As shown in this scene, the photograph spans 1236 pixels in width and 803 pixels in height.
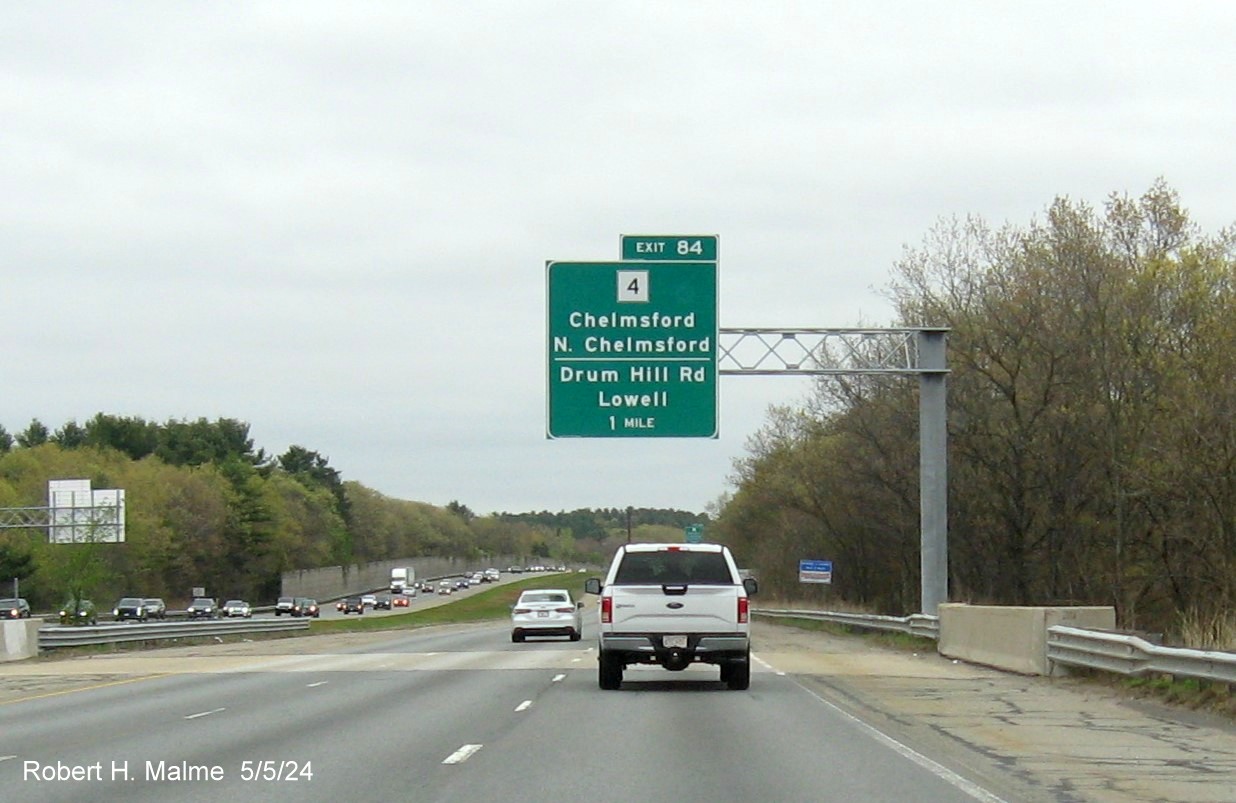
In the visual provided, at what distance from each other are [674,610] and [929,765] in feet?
29.1

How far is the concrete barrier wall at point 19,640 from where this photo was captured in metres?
38.3

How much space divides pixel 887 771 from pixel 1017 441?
39.3 metres

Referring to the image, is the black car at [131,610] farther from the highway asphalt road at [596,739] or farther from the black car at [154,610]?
the highway asphalt road at [596,739]

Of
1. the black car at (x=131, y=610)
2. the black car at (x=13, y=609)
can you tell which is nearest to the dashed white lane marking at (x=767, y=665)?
the black car at (x=131, y=610)

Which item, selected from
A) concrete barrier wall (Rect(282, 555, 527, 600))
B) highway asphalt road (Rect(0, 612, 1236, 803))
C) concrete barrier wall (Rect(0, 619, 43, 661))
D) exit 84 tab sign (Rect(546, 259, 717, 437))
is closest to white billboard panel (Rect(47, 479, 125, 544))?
concrete barrier wall (Rect(0, 619, 43, 661))

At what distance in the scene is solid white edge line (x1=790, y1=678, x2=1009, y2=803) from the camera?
12.9 metres

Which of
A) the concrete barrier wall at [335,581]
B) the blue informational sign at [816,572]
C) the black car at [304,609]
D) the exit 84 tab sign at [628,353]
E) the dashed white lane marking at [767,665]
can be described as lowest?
the concrete barrier wall at [335,581]

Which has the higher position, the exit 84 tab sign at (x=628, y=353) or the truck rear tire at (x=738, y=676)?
the exit 84 tab sign at (x=628, y=353)

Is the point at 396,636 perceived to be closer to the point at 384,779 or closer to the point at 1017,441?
the point at 1017,441

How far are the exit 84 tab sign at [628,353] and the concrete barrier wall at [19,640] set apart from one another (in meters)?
14.1

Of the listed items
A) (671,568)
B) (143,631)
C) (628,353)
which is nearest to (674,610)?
(671,568)

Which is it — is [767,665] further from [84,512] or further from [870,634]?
[84,512]

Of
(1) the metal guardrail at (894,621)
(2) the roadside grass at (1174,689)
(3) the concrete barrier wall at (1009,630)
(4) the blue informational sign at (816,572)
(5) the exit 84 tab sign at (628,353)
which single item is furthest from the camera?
(4) the blue informational sign at (816,572)

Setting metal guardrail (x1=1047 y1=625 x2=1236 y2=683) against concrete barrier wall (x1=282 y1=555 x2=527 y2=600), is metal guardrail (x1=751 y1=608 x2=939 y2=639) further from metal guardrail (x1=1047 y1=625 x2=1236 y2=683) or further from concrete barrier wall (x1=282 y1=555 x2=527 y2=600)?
concrete barrier wall (x1=282 y1=555 x2=527 y2=600)
